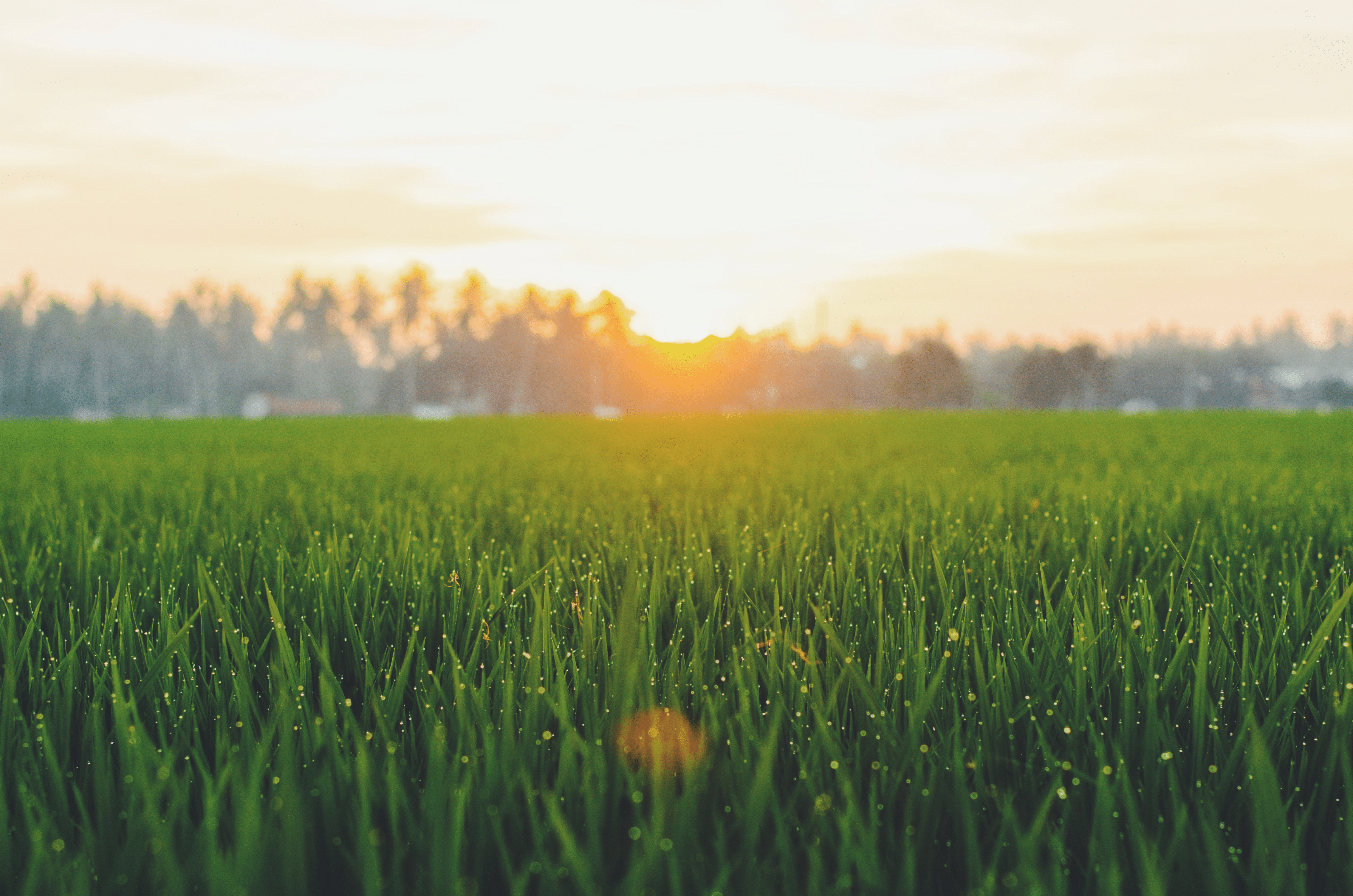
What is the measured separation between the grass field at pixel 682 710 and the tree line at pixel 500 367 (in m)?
61.3

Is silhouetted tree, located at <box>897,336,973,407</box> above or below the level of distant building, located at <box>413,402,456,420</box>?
above

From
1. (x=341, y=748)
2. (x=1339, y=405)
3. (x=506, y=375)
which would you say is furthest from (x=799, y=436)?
(x=1339, y=405)

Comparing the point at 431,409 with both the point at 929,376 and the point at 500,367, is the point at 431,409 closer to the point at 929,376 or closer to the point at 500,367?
the point at 500,367

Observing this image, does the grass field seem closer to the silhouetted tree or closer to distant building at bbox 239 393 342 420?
the silhouetted tree

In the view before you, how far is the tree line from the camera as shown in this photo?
259ft

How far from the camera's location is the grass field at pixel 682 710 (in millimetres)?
875

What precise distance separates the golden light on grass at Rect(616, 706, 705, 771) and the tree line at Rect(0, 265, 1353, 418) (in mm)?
62163

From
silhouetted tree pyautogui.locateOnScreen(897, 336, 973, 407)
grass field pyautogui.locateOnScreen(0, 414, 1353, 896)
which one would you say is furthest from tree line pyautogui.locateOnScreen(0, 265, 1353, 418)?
grass field pyautogui.locateOnScreen(0, 414, 1353, 896)

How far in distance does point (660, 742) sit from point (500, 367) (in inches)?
3134

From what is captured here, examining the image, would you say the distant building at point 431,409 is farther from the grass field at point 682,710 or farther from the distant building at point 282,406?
the grass field at point 682,710

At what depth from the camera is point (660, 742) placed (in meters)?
1.01

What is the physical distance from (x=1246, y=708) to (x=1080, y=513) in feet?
6.39

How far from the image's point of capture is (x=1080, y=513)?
2.99 m

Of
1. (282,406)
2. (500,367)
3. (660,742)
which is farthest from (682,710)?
(282,406)
